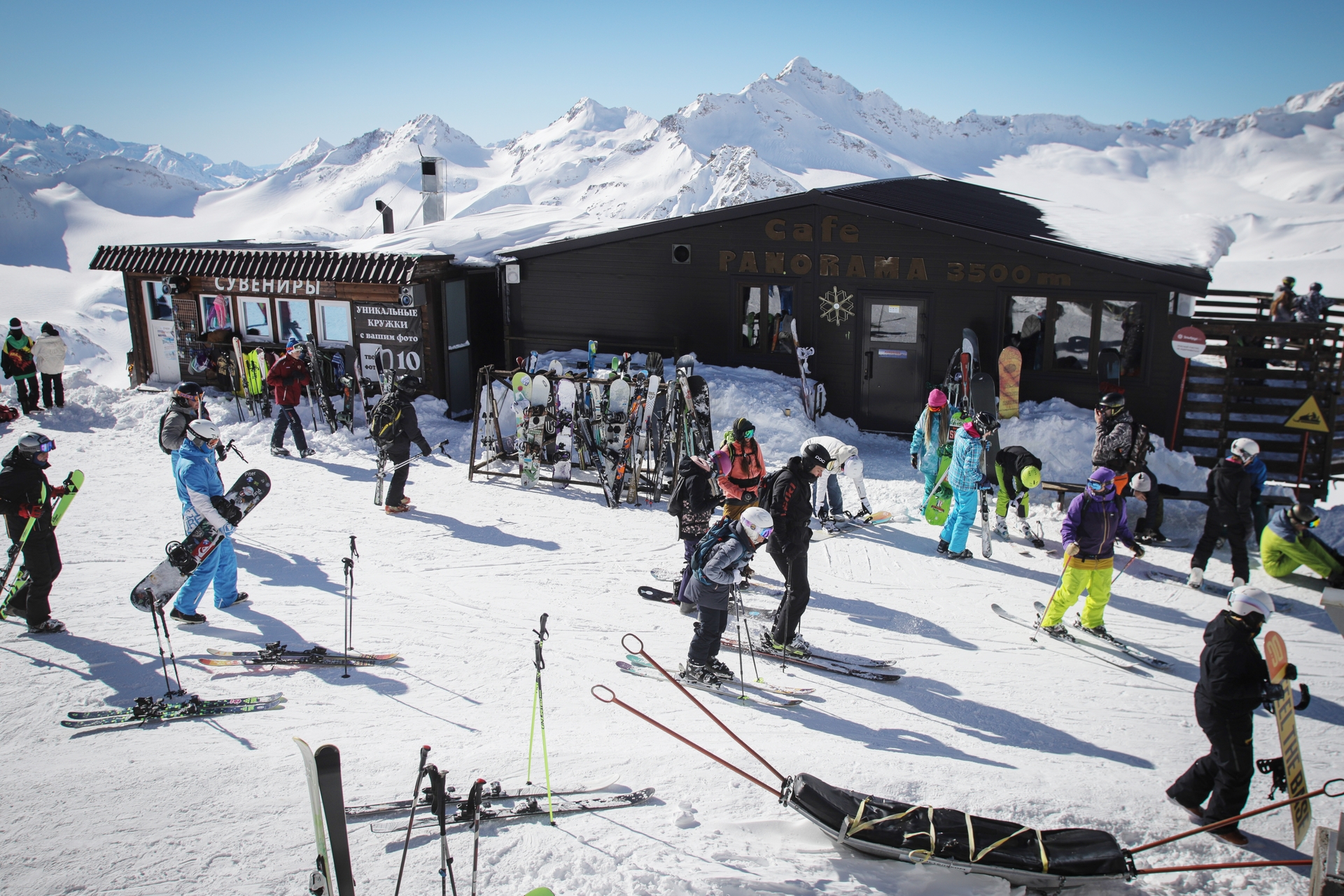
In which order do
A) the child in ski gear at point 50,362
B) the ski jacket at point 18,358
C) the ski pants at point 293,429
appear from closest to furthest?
the ski pants at point 293,429 < the ski jacket at point 18,358 < the child in ski gear at point 50,362

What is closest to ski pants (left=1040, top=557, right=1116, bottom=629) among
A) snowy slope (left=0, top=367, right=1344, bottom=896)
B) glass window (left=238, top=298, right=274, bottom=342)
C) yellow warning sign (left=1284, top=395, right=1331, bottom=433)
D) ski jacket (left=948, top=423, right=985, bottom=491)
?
snowy slope (left=0, top=367, right=1344, bottom=896)

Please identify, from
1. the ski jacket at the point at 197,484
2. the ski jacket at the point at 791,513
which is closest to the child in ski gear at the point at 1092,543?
the ski jacket at the point at 791,513

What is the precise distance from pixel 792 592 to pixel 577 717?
212 centimetres

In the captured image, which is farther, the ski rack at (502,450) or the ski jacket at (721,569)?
the ski rack at (502,450)

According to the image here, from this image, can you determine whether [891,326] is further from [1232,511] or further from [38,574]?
[38,574]

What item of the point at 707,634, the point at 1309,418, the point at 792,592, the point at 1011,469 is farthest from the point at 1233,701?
the point at 1309,418

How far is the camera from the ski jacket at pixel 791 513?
22.9 feet

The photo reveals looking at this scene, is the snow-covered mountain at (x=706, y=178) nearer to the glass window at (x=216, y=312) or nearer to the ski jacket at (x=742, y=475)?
the glass window at (x=216, y=312)

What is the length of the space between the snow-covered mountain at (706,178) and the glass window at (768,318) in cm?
553

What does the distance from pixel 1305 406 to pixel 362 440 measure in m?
13.7

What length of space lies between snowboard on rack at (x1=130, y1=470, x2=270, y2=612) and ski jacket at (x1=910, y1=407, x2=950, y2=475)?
724cm

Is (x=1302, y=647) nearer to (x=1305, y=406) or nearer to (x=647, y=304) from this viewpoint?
(x=1305, y=406)

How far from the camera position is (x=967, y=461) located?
29.1 feet

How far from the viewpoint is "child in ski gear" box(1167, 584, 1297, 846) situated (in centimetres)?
496
